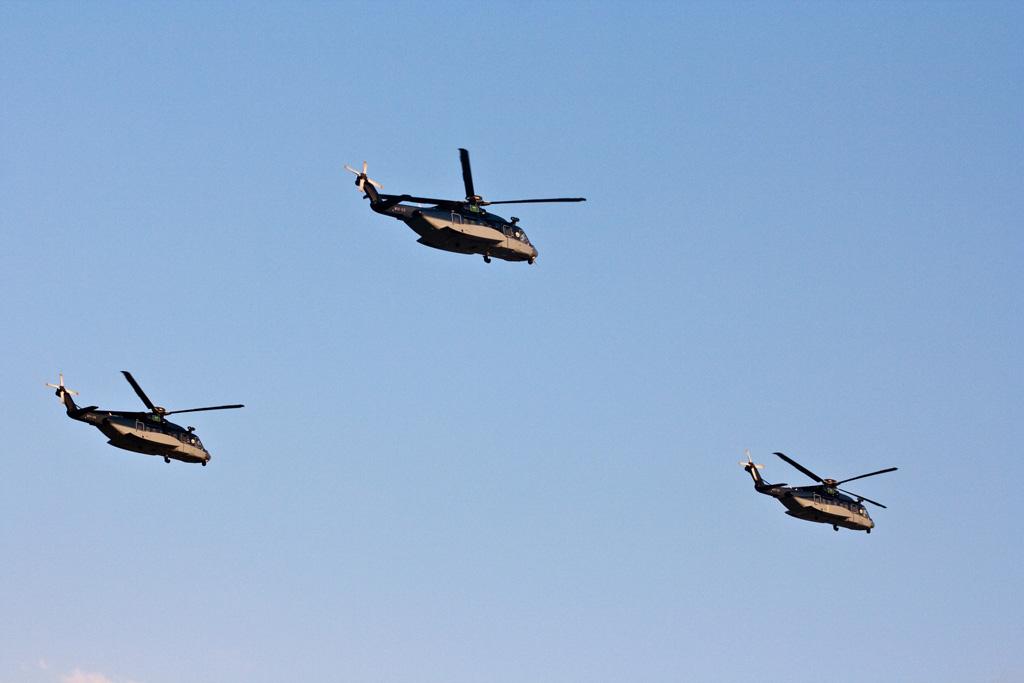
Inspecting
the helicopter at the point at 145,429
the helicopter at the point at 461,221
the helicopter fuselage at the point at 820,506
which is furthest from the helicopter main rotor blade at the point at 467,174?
the helicopter fuselage at the point at 820,506

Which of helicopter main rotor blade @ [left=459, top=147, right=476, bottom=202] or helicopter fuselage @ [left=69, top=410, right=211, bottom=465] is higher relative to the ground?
helicopter main rotor blade @ [left=459, top=147, right=476, bottom=202]

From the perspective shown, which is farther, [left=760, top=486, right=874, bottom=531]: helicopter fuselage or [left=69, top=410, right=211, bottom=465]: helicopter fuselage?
[left=760, top=486, right=874, bottom=531]: helicopter fuselage

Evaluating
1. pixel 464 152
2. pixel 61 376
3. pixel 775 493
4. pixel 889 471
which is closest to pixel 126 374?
pixel 61 376

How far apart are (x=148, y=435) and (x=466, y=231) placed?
33876 millimetres

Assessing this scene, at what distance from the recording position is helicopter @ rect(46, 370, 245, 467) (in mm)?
116250

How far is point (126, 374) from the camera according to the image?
380 ft

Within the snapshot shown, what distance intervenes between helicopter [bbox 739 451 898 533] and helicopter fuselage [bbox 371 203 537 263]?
31336 mm

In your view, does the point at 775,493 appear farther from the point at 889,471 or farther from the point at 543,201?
the point at 543,201

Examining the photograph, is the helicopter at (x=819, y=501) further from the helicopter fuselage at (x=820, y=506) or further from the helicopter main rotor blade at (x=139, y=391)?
the helicopter main rotor blade at (x=139, y=391)

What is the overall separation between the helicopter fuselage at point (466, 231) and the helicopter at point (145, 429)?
A: 23343mm

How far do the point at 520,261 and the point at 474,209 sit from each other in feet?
30.3

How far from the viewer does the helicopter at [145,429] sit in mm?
116250

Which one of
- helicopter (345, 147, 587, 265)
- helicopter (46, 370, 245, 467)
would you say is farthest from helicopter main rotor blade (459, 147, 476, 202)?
helicopter (46, 370, 245, 467)

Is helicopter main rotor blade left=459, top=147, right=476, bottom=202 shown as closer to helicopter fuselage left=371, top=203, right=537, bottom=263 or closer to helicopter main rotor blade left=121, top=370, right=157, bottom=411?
helicopter fuselage left=371, top=203, right=537, bottom=263
